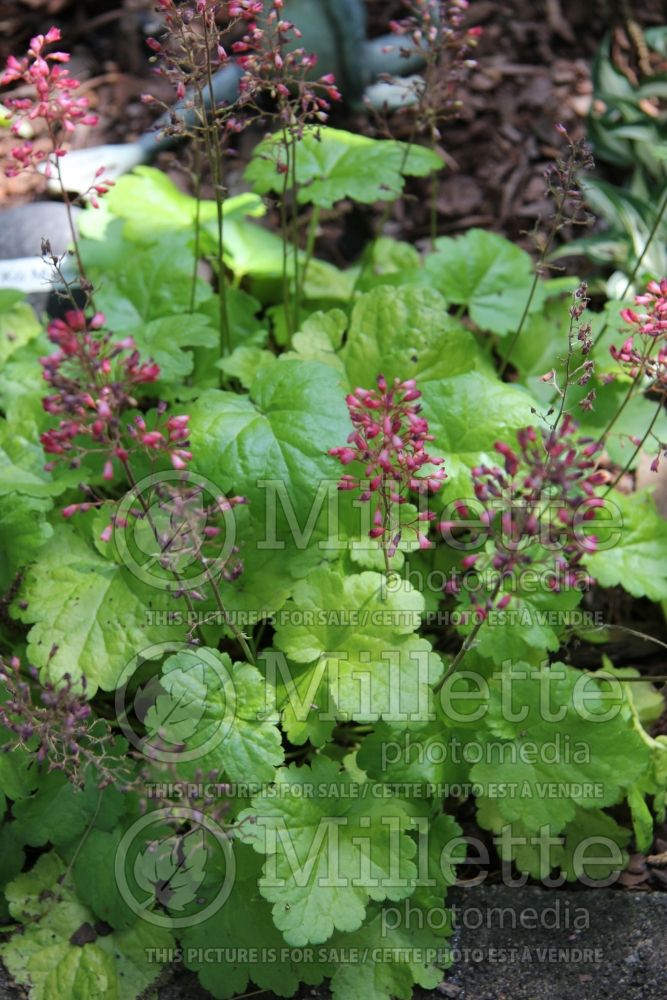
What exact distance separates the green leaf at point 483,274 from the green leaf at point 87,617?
1382mm

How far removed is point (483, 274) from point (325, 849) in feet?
6.08

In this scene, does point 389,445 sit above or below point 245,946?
above

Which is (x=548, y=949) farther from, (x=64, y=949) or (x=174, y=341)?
(x=174, y=341)

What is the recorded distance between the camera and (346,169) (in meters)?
2.81

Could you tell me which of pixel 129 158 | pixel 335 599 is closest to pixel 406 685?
pixel 335 599

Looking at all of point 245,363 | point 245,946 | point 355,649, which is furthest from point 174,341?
point 245,946

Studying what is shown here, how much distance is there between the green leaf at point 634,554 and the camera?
245 cm

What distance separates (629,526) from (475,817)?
89cm

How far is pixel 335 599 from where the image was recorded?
2.18 meters

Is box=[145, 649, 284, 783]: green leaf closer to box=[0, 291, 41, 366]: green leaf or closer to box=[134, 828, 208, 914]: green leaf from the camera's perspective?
box=[134, 828, 208, 914]: green leaf

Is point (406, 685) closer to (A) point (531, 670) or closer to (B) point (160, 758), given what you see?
(A) point (531, 670)

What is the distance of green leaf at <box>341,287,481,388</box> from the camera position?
261cm

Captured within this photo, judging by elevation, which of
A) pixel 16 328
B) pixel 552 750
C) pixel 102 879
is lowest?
pixel 102 879

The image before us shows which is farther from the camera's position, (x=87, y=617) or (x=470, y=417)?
(x=470, y=417)
